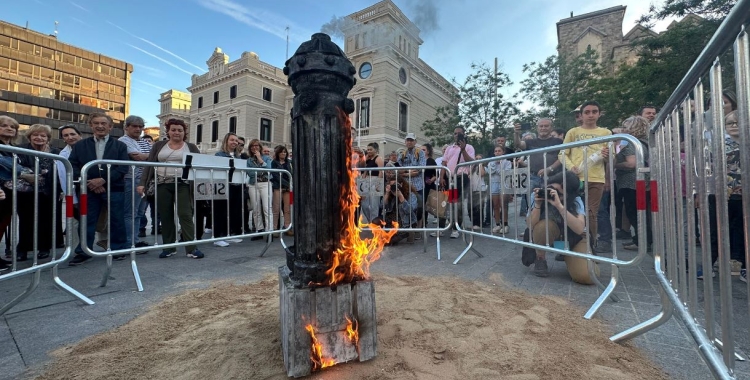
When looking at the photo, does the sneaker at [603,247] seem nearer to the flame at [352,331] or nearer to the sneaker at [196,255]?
the flame at [352,331]

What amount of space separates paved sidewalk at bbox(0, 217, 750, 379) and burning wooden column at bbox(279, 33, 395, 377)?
5.18 feet

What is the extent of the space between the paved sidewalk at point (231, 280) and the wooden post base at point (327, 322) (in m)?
1.45

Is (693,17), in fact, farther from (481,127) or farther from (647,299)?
(647,299)

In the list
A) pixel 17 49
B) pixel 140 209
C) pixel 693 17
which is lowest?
pixel 140 209

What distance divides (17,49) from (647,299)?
265 feet

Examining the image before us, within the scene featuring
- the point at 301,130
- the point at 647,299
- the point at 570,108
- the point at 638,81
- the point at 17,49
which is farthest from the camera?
the point at 17,49

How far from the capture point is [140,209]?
578 centimetres

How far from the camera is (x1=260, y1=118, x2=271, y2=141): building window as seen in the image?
33822mm

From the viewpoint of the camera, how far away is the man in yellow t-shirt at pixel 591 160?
3.53m

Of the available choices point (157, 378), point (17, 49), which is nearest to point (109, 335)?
point (157, 378)

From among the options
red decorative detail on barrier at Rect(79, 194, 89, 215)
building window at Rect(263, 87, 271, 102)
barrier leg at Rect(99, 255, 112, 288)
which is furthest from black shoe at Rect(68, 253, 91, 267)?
building window at Rect(263, 87, 271, 102)

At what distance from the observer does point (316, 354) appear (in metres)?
1.75

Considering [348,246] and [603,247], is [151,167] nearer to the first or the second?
[348,246]

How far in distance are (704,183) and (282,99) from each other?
123 ft
